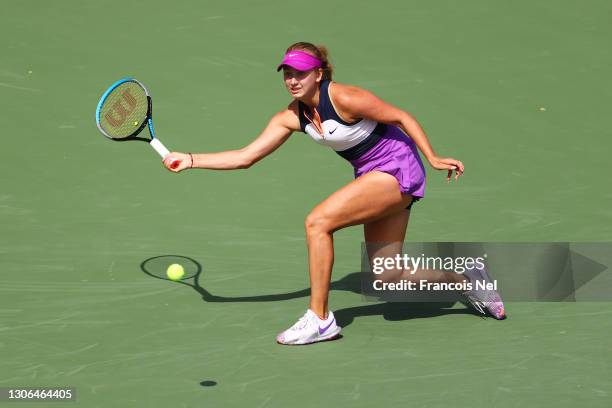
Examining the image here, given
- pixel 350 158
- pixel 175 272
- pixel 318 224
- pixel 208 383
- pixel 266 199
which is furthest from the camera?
pixel 266 199

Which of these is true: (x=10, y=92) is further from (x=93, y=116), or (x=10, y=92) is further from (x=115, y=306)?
(x=115, y=306)

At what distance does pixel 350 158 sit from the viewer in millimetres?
8289

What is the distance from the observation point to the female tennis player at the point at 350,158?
26.0ft

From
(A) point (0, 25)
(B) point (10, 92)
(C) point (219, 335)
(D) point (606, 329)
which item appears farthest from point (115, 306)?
(A) point (0, 25)

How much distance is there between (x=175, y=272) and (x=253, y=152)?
1280 millimetres

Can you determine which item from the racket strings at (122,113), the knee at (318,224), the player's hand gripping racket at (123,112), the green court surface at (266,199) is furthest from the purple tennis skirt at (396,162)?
the racket strings at (122,113)

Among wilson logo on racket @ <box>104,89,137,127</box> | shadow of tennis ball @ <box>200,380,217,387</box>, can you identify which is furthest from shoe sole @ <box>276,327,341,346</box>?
wilson logo on racket @ <box>104,89,137,127</box>

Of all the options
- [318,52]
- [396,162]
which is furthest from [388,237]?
[318,52]

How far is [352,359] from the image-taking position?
769 cm

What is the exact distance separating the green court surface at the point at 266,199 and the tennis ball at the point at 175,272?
0.16m

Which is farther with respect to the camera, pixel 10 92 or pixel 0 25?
pixel 0 25

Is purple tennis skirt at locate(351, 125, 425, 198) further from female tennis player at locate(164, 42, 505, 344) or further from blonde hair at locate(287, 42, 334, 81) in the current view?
blonde hair at locate(287, 42, 334, 81)

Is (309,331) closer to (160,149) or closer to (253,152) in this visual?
(253,152)

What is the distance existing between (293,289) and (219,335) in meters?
1.09
